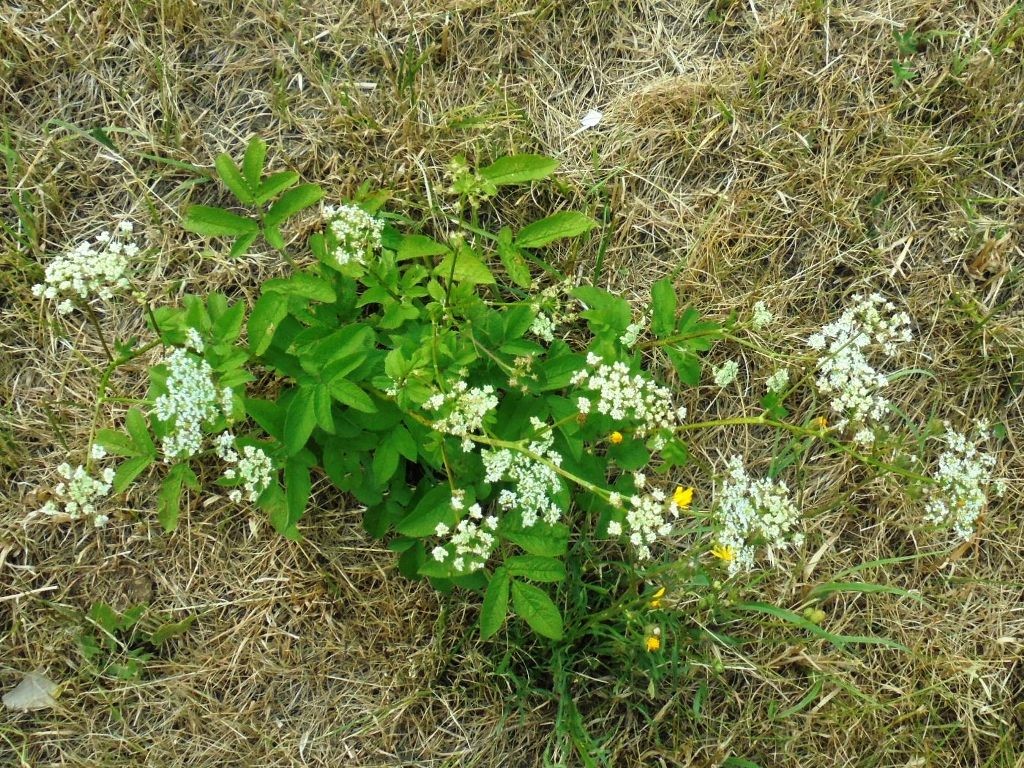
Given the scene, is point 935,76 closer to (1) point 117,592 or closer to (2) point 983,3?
(2) point 983,3

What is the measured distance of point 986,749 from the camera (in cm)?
338

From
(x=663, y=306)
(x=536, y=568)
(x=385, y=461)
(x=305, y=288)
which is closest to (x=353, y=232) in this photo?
(x=305, y=288)

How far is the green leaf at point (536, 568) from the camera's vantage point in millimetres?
2736

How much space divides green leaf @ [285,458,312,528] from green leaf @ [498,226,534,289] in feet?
3.00

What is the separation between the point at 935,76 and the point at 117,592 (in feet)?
12.1

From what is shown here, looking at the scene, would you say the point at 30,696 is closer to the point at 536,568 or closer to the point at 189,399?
the point at 189,399

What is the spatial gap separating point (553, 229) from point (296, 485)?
1.19 metres

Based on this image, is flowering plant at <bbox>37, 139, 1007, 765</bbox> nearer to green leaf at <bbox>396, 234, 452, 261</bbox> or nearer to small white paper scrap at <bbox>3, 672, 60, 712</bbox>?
green leaf at <bbox>396, 234, 452, 261</bbox>

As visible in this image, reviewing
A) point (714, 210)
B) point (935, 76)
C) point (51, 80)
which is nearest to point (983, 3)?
point (935, 76)

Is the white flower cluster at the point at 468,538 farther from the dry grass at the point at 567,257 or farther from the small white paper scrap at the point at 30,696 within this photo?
the small white paper scrap at the point at 30,696

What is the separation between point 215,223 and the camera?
273cm

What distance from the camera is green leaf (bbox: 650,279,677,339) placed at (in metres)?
2.84

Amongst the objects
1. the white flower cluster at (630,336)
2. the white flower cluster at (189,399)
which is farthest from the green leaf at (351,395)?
the white flower cluster at (630,336)

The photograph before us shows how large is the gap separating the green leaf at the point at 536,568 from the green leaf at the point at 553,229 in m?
1.04
